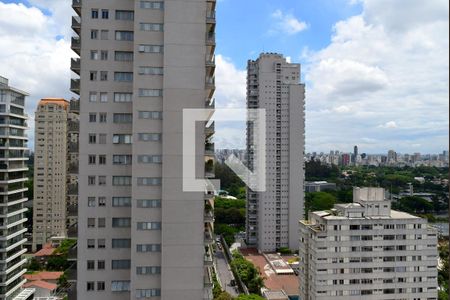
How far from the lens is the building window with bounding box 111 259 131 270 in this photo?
142 inches

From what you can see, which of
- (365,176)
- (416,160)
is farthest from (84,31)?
(416,160)

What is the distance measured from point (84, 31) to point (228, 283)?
7132 mm

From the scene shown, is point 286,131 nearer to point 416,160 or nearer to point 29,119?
point 29,119

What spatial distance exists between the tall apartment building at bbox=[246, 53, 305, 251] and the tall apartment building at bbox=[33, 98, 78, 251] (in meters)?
6.50

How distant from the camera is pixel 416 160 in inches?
813

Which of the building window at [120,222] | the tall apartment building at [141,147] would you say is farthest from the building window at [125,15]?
the building window at [120,222]

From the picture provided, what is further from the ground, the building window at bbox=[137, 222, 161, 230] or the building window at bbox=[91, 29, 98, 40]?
the building window at bbox=[91, 29, 98, 40]

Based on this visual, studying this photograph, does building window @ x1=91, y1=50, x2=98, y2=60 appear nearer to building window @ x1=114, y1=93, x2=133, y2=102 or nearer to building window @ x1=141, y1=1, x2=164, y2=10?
building window @ x1=114, y1=93, x2=133, y2=102

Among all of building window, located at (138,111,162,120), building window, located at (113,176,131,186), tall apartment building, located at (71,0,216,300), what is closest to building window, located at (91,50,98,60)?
tall apartment building, located at (71,0,216,300)

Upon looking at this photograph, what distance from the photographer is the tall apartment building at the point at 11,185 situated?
664 cm

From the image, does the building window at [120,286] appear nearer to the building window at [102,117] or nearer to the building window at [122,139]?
the building window at [122,139]

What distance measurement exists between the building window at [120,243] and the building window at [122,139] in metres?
0.97

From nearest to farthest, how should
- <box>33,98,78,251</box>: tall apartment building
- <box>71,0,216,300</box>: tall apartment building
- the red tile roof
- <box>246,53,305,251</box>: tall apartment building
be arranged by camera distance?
<box>71,0,216,300</box>: tall apartment building, the red tile roof, <box>246,53,305,251</box>: tall apartment building, <box>33,98,78,251</box>: tall apartment building

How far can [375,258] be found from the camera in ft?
18.9
